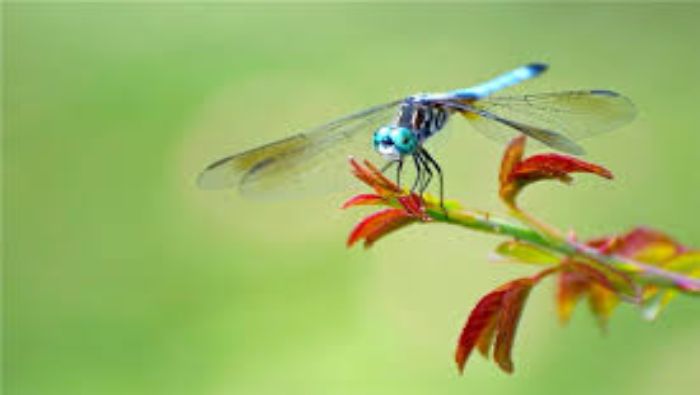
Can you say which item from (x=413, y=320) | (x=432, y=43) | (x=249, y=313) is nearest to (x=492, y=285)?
(x=413, y=320)

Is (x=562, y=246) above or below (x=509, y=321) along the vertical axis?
above

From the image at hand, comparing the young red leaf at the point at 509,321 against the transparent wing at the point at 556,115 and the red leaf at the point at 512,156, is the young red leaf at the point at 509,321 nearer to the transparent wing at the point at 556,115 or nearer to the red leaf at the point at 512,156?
the red leaf at the point at 512,156

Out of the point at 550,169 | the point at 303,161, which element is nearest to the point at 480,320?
the point at 550,169

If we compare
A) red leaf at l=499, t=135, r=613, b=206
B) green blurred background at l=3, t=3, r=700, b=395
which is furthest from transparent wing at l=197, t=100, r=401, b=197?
green blurred background at l=3, t=3, r=700, b=395

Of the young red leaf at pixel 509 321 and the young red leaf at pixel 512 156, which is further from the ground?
the young red leaf at pixel 512 156

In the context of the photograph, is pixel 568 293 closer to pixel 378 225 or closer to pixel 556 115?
pixel 556 115

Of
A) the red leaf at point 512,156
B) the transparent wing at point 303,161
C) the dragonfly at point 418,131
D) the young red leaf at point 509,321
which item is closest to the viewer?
the young red leaf at point 509,321

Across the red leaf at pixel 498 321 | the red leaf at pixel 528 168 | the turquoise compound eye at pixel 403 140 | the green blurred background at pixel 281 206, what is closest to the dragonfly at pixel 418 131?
the turquoise compound eye at pixel 403 140
